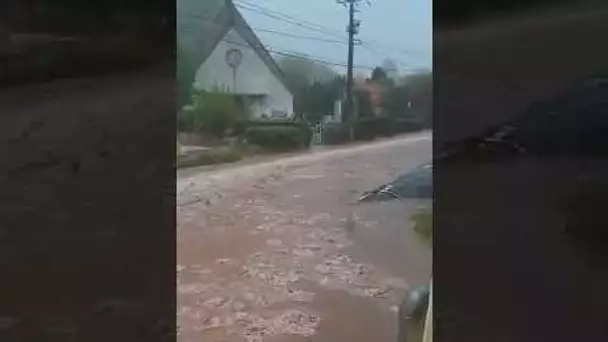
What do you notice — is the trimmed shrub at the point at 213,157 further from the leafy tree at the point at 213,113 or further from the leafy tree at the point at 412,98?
the leafy tree at the point at 412,98

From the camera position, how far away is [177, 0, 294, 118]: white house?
768 mm

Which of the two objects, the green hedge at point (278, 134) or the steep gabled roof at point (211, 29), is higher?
the steep gabled roof at point (211, 29)

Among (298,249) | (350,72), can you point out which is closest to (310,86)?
(350,72)

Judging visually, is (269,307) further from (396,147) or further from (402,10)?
(402,10)

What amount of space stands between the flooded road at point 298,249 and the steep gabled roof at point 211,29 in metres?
0.13

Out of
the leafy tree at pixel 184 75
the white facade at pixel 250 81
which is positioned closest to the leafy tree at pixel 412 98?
the white facade at pixel 250 81

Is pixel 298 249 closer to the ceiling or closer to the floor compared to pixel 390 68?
closer to the floor

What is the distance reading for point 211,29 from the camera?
771 mm

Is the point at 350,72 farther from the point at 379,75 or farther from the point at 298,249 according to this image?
the point at 298,249

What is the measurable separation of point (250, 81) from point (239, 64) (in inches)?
1.0

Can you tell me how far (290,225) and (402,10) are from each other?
280 millimetres

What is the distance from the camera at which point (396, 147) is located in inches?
30.3

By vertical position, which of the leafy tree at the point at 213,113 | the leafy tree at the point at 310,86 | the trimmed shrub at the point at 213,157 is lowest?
the trimmed shrub at the point at 213,157

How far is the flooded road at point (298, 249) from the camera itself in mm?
747
